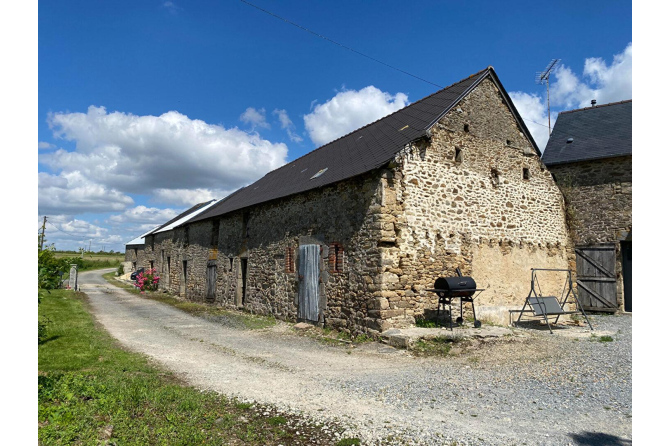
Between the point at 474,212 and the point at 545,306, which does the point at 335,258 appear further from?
the point at 545,306

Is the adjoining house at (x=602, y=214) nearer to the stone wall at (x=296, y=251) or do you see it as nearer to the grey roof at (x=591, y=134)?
the grey roof at (x=591, y=134)

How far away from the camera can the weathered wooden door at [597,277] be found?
12.8 metres

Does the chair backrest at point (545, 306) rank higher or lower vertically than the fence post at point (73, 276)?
higher

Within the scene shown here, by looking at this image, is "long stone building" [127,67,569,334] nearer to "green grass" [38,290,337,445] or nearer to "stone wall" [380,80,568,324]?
"stone wall" [380,80,568,324]

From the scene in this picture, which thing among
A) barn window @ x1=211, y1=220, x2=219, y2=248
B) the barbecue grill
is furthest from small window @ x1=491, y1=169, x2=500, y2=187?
barn window @ x1=211, y1=220, x2=219, y2=248

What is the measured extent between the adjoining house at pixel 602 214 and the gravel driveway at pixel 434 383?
4.83m

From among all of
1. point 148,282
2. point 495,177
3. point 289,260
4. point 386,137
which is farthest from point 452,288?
point 148,282

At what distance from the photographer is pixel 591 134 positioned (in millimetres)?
14664

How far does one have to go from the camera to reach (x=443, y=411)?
430 centimetres

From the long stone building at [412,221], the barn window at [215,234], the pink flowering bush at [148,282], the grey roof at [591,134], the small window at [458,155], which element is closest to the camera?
the long stone building at [412,221]

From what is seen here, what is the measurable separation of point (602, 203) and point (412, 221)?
8.08 meters

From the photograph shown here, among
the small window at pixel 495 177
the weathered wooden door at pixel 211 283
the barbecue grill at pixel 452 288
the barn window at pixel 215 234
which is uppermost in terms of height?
the small window at pixel 495 177

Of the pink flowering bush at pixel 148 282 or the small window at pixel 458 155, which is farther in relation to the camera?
the pink flowering bush at pixel 148 282

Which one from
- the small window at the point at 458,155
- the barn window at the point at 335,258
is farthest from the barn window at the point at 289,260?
the small window at the point at 458,155
